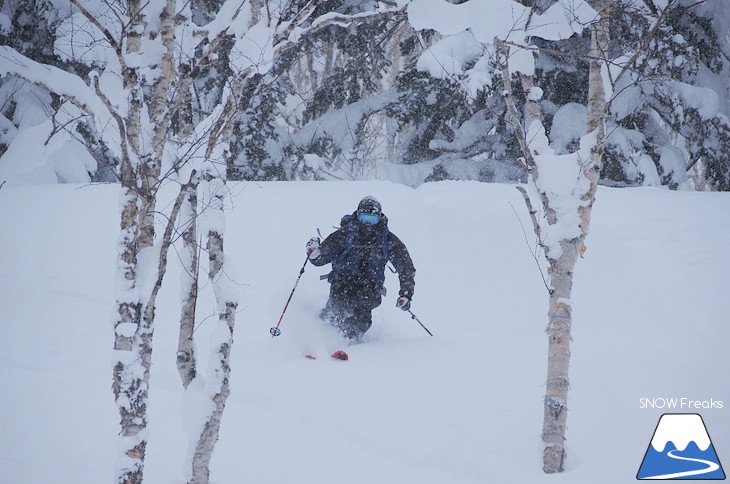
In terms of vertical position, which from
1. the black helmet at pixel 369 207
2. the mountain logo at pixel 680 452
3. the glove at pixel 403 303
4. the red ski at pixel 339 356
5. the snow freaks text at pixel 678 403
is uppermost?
the black helmet at pixel 369 207

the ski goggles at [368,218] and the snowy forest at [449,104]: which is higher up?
the snowy forest at [449,104]

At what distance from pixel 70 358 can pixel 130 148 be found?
3.67 meters

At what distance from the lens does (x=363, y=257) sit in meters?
6.35

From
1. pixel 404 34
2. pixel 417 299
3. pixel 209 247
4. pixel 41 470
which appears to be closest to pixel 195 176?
pixel 209 247

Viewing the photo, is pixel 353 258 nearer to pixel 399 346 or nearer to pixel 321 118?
pixel 399 346

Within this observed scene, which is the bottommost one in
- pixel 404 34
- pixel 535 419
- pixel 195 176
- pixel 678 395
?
pixel 535 419

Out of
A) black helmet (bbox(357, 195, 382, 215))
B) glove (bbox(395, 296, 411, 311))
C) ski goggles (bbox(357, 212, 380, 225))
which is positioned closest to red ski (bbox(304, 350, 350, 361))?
glove (bbox(395, 296, 411, 311))

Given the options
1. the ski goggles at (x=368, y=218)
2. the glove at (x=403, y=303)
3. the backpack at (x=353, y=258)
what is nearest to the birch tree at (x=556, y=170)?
the glove at (x=403, y=303)

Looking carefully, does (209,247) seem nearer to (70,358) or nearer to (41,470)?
(41,470)

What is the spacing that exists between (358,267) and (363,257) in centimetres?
13

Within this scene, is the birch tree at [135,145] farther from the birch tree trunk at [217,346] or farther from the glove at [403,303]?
the glove at [403,303]

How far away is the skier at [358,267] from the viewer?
6.25 meters

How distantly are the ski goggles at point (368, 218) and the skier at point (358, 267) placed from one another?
1 cm

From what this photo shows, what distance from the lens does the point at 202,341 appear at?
640 cm
